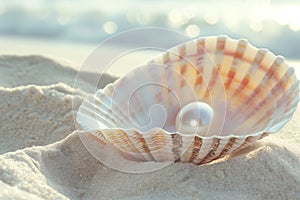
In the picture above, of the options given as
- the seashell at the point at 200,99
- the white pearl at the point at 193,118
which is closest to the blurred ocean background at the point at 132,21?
the seashell at the point at 200,99

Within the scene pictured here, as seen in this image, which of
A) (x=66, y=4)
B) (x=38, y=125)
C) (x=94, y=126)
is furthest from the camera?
(x=66, y=4)

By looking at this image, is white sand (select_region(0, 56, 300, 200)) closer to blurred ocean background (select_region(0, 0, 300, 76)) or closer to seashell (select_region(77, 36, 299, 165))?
seashell (select_region(77, 36, 299, 165))

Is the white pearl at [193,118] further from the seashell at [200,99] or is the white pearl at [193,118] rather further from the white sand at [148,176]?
the white sand at [148,176]

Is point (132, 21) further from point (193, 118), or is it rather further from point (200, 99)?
point (193, 118)

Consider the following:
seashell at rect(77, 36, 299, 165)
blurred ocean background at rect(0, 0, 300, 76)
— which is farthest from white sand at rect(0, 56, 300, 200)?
blurred ocean background at rect(0, 0, 300, 76)

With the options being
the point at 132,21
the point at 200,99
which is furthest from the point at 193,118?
the point at 132,21

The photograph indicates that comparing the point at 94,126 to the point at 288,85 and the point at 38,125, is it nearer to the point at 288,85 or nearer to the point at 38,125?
the point at 38,125

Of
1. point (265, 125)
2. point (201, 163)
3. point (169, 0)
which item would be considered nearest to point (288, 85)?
point (265, 125)
